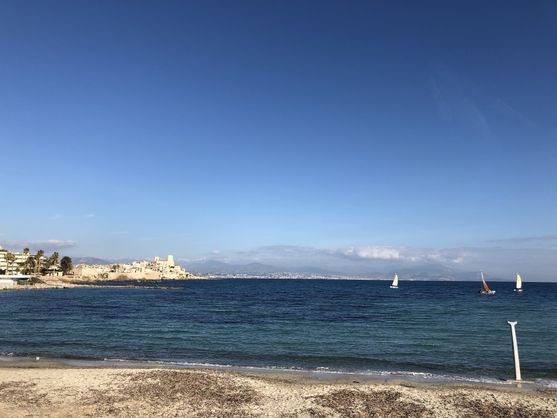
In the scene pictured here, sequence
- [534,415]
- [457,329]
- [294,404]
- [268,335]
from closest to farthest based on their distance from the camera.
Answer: [534,415]
[294,404]
[268,335]
[457,329]

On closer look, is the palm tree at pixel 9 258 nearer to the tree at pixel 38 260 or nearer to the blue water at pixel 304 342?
the tree at pixel 38 260

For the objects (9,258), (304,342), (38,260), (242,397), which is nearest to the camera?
(242,397)

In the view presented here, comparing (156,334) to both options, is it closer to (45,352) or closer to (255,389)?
(45,352)

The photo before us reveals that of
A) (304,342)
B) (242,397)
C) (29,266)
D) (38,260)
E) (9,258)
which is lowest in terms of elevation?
(304,342)

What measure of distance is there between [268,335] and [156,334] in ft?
31.6

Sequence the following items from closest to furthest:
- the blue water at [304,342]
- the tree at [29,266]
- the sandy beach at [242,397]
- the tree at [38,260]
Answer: the sandy beach at [242,397], the blue water at [304,342], the tree at [29,266], the tree at [38,260]

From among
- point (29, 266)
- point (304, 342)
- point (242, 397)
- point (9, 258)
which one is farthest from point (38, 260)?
point (242, 397)

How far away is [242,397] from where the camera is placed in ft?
51.3

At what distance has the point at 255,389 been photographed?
1688cm

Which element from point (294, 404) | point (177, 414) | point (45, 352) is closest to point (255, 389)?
point (294, 404)

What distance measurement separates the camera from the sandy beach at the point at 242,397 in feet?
45.5

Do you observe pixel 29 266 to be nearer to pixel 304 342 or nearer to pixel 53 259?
pixel 53 259

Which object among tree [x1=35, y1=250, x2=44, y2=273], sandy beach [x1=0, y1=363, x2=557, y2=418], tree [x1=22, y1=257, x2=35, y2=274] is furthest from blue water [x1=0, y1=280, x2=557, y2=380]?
tree [x1=35, y1=250, x2=44, y2=273]

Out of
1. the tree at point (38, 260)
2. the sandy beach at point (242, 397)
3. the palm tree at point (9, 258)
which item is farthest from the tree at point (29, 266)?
the sandy beach at point (242, 397)
